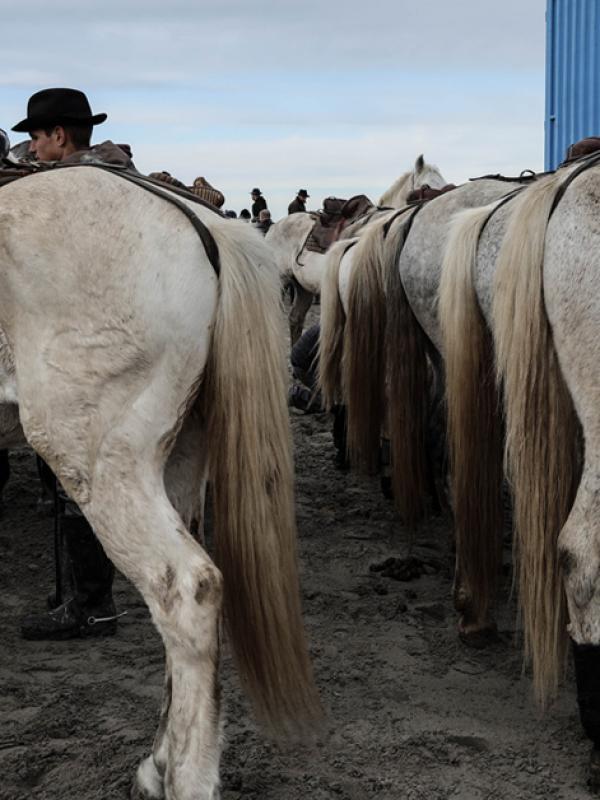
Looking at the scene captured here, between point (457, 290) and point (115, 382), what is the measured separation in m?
1.56

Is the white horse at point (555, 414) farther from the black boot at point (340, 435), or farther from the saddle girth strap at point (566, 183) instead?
the black boot at point (340, 435)

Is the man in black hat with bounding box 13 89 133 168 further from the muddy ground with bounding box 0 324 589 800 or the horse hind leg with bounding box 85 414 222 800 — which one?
the muddy ground with bounding box 0 324 589 800

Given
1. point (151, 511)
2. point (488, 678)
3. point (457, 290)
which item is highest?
point (457, 290)

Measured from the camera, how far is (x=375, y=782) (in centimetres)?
272

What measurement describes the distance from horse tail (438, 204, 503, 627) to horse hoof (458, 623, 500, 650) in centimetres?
13

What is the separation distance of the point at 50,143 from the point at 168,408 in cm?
→ 165

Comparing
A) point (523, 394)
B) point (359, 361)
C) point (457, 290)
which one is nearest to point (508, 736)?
point (523, 394)

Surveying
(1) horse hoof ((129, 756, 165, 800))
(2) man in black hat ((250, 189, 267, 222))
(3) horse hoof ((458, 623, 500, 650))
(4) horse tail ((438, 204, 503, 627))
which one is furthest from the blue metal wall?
(2) man in black hat ((250, 189, 267, 222))

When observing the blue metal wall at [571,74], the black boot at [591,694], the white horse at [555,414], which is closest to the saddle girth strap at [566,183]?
the white horse at [555,414]

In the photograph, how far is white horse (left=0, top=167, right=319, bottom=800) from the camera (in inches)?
93.4

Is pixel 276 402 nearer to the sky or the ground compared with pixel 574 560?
nearer to the sky

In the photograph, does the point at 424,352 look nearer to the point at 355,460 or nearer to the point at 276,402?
the point at 355,460

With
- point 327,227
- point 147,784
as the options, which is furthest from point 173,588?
point 327,227

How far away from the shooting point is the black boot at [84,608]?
3.78m
